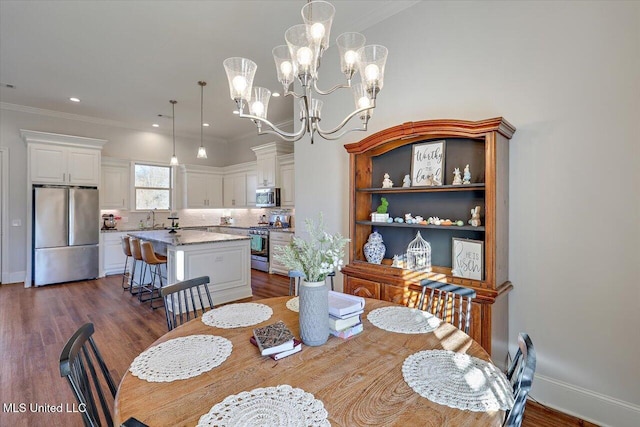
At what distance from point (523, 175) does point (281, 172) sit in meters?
4.88

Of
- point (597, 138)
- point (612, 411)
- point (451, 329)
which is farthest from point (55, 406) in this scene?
point (597, 138)

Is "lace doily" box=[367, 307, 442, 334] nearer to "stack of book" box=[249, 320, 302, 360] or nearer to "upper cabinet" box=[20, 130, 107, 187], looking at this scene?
"stack of book" box=[249, 320, 302, 360]

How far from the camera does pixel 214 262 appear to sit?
4195mm

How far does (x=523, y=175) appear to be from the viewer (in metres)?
2.19

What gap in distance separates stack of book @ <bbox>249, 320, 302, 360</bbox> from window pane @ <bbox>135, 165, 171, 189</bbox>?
6950 mm

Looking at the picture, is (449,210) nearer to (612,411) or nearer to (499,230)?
(499,230)

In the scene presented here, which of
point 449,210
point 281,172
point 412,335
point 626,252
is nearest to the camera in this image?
point 412,335

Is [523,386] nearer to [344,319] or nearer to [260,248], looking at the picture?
[344,319]

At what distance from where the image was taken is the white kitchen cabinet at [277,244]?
5900 mm

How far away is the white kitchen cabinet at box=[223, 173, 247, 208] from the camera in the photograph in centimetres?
753

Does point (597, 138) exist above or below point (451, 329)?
above

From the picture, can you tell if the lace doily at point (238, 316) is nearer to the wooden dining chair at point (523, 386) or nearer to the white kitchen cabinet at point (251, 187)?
the wooden dining chair at point (523, 386)

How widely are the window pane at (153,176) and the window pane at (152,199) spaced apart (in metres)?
0.15

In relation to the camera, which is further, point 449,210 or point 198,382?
point 449,210
